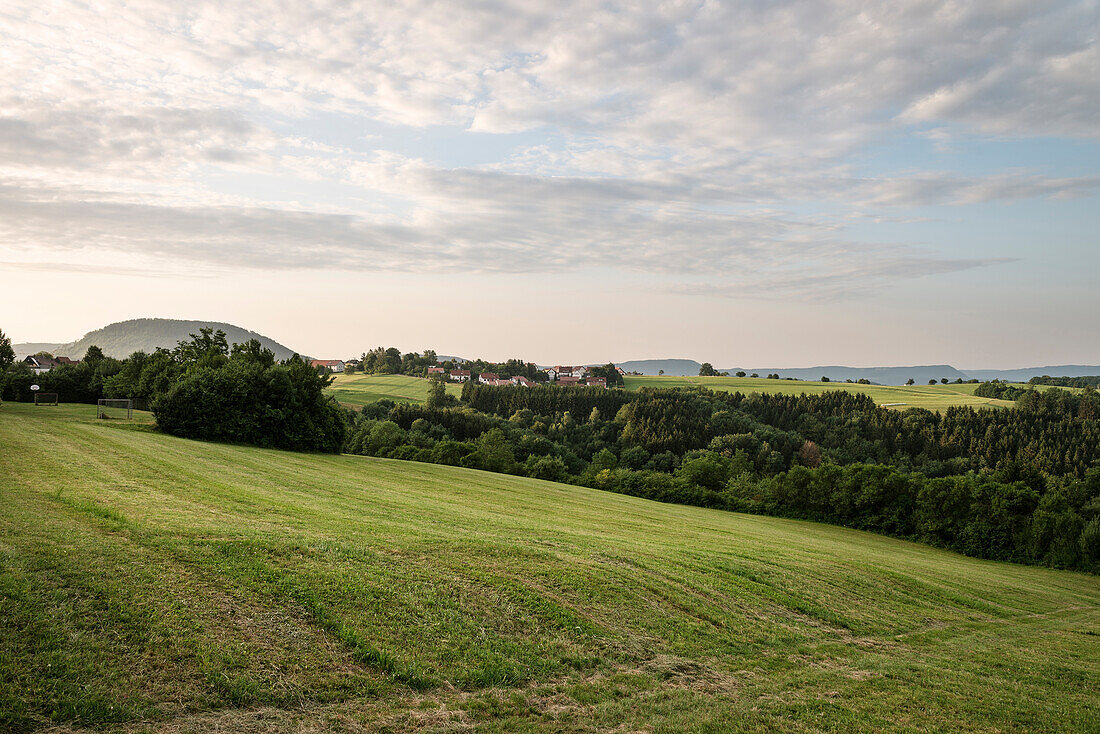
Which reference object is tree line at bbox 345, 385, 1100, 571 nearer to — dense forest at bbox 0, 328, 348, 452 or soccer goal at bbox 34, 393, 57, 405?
dense forest at bbox 0, 328, 348, 452

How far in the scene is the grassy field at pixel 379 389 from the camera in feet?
488

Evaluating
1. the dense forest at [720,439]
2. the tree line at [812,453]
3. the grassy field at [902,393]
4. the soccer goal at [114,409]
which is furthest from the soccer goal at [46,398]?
the grassy field at [902,393]

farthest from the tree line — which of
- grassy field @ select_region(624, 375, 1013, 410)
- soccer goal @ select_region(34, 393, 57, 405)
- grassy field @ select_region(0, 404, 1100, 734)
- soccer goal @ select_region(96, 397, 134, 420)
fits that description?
grassy field @ select_region(0, 404, 1100, 734)

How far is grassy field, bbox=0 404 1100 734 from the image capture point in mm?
8609

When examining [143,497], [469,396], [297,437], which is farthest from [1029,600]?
[469,396]

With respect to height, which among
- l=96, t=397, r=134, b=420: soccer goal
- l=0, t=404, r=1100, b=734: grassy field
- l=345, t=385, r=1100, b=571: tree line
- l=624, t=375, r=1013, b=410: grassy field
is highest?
l=624, t=375, r=1013, b=410: grassy field

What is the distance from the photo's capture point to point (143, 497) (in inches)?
754

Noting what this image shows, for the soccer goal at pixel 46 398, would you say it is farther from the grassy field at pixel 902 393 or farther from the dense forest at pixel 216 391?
the grassy field at pixel 902 393

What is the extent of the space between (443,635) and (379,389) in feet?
526

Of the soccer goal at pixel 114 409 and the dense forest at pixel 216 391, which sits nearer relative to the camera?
the dense forest at pixel 216 391

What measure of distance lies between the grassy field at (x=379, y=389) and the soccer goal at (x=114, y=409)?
7841 centimetres

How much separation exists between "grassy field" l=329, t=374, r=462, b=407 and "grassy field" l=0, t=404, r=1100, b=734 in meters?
129

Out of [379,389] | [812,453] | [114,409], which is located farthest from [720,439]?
[114,409]

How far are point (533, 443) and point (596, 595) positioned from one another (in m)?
92.2
